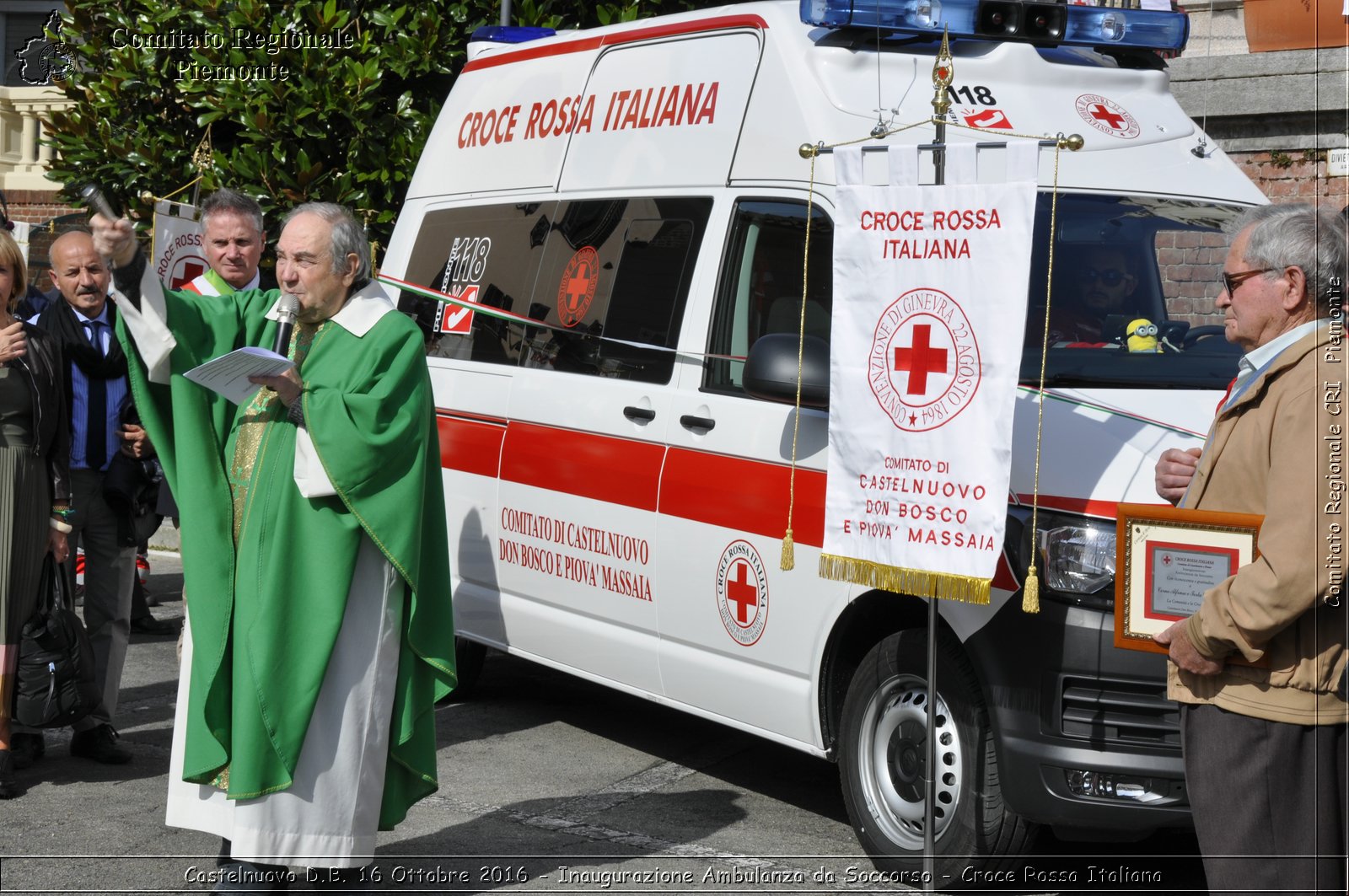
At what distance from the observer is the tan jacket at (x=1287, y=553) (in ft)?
10.7

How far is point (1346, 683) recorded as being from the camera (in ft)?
11.1

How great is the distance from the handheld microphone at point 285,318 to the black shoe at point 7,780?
7.06 feet

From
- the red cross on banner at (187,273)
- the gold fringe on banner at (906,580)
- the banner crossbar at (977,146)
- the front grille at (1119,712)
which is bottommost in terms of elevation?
the front grille at (1119,712)

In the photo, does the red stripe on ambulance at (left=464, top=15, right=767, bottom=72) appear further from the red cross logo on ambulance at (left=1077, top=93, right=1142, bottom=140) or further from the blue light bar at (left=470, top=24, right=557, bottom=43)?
the red cross logo on ambulance at (left=1077, top=93, right=1142, bottom=140)

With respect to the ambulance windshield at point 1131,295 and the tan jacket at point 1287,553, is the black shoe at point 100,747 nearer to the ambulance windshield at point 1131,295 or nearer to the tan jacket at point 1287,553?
the ambulance windshield at point 1131,295

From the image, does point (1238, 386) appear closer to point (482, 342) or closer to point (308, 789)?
A: point (308, 789)

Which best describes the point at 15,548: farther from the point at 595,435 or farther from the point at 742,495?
the point at 742,495

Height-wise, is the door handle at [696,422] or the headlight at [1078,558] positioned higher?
the door handle at [696,422]

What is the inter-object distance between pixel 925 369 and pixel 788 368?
0.47 meters

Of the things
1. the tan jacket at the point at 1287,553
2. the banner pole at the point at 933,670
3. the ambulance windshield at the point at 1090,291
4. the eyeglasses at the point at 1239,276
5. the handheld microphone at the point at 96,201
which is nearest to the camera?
the tan jacket at the point at 1287,553

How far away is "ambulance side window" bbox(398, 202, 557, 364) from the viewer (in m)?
6.87

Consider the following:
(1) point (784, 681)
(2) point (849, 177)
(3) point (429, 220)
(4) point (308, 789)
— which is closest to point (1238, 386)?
(2) point (849, 177)

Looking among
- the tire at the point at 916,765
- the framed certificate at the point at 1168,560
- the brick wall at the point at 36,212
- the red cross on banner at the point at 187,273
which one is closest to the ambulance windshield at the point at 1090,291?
the tire at the point at 916,765

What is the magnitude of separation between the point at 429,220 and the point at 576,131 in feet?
4.22
